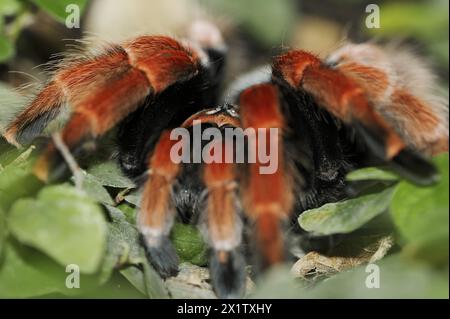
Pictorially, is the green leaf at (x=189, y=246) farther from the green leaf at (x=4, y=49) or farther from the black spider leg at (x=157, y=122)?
the green leaf at (x=4, y=49)

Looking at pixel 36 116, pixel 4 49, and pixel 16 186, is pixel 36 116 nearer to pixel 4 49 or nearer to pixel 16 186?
pixel 16 186

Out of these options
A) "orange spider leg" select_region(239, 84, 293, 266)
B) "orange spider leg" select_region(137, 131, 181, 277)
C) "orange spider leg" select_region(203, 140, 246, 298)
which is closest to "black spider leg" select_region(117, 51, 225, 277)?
"orange spider leg" select_region(137, 131, 181, 277)

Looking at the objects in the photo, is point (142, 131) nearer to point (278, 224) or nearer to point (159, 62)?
point (159, 62)

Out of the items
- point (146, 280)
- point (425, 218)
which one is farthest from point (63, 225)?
point (425, 218)

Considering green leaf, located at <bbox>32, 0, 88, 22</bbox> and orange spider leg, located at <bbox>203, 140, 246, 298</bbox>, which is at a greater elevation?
green leaf, located at <bbox>32, 0, 88, 22</bbox>

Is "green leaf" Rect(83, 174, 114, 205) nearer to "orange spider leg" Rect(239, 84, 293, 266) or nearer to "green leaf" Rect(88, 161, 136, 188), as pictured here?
"green leaf" Rect(88, 161, 136, 188)
